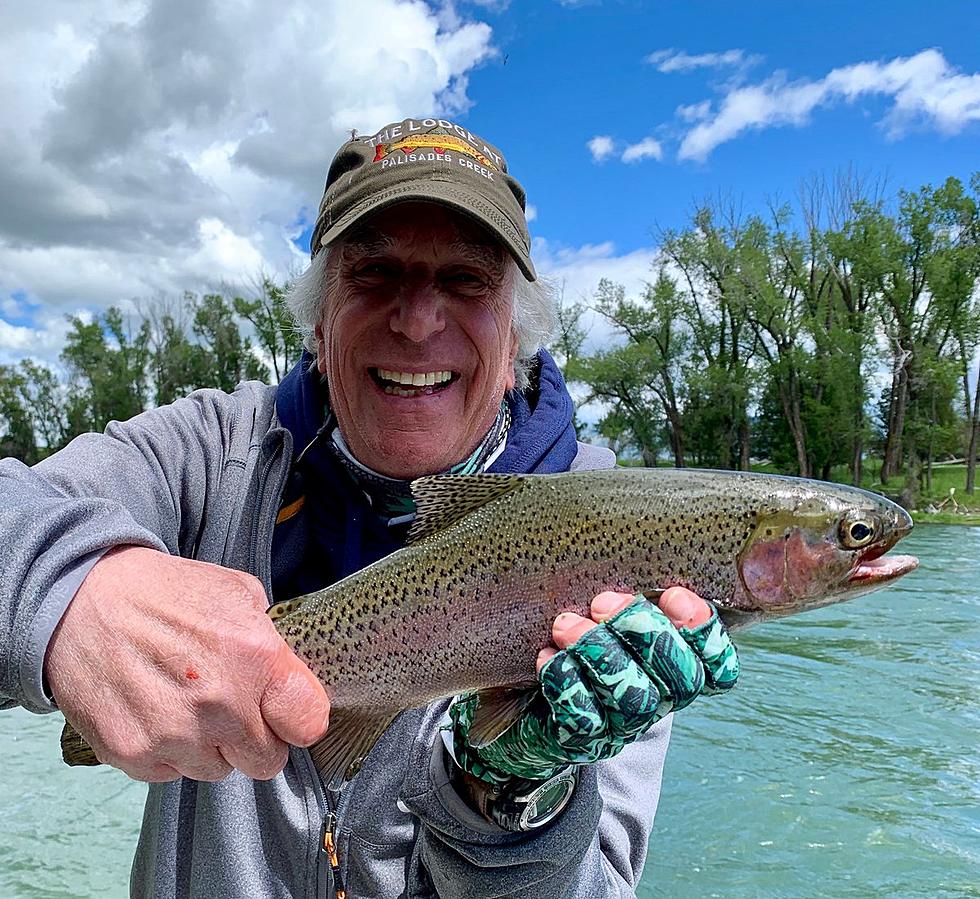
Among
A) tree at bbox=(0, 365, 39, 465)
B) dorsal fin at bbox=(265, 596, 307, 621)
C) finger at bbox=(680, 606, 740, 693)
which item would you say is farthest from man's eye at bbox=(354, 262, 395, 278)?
tree at bbox=(0, 365, 39, 465)

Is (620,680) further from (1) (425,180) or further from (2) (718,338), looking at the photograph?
(2) (718,338)

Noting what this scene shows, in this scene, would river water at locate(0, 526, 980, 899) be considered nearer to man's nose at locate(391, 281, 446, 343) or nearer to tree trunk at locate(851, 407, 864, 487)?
man's nose at locate(391, 281, 446, 343)

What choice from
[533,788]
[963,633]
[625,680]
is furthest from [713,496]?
[963,633]

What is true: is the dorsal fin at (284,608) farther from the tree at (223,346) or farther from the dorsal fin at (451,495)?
the tree at (223,346)

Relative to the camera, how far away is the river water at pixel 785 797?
226 inches

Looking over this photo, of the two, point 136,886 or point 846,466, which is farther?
point 846,466

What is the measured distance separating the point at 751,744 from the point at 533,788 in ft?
23.2

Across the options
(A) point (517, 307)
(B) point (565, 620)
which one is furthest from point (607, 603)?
(A) point (517, 307)

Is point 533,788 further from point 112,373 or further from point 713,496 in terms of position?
point 112,373

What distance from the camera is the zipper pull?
2660mm

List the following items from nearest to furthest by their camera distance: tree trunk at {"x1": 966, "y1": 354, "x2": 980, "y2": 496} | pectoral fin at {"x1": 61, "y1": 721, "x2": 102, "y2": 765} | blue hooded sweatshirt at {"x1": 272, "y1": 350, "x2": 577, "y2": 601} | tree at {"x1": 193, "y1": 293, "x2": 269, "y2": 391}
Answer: pectoral fin at {"x1": 61, "y1": 721, "x2": 102, "y2": 765} < blue hooded sweatshirt at {"x1": 272, "y1": 350, "x2": 577, "y2": 601} < tree trunk at {"x1": 966, "y1": 354, "x2": 980, "y2": 496} < tree at {"x1": 193, "y1": 293, "x2": 269, "y2": 391}

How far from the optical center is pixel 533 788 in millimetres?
2305

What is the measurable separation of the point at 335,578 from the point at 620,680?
4.64ft

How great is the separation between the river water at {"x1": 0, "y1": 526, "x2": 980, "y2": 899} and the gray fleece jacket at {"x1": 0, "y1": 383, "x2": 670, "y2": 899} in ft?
11.0
